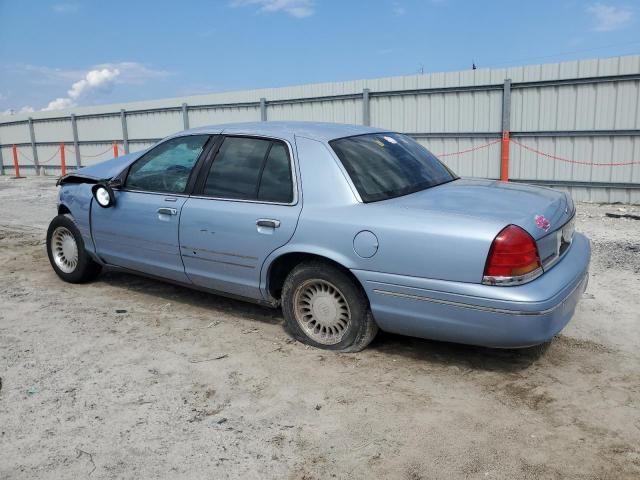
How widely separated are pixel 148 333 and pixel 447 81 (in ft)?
31.7

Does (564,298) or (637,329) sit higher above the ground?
(564,298)

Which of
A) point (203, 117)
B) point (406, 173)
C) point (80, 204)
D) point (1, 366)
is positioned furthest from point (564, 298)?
point (203, 117)

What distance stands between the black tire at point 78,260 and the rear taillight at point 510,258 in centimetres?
377

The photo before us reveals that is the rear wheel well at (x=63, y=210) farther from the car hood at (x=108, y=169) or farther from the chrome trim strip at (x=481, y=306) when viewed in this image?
the chrome trim strip at (x=481, y=306)

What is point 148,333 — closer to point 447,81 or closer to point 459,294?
point 459,294

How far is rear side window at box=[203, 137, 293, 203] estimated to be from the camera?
388 centimetres

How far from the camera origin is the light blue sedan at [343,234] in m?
3.09

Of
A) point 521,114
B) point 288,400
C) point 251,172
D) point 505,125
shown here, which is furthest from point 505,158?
point 288,400

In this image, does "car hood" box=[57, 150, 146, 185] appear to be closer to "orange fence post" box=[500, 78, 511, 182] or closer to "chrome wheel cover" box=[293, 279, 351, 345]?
"chrome wheel cover" box=[293, 279, 351, 345]

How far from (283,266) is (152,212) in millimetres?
1245

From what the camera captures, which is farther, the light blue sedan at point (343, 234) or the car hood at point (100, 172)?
the car hood at point (100, 172)

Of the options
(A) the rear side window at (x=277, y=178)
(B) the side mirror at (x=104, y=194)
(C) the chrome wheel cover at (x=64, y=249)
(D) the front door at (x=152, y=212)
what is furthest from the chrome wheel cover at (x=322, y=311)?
(C) the chrome wheel cover at (x=64, y=249)

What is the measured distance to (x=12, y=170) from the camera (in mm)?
25344

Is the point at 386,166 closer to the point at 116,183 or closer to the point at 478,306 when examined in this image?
the point at 478,306
